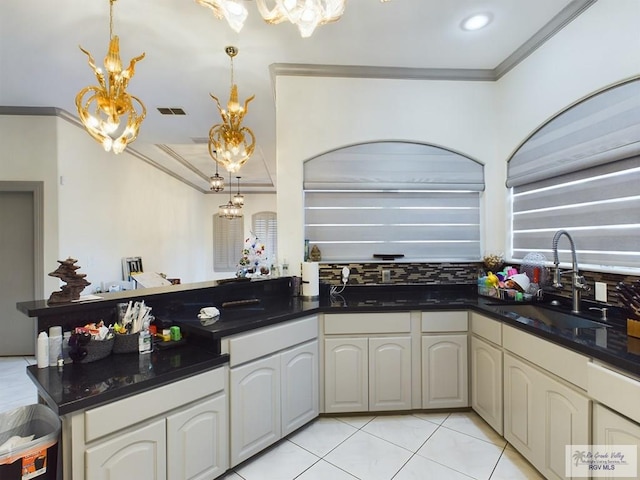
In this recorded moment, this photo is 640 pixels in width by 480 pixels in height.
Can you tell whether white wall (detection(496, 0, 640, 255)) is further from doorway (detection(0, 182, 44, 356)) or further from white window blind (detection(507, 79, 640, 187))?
doorway (detection(0, 182, 44, 356))

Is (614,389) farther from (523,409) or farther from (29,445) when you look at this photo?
(29,445)

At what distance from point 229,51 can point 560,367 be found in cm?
330

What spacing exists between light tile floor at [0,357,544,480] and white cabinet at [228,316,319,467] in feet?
0.35

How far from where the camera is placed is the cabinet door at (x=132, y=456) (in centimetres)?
131

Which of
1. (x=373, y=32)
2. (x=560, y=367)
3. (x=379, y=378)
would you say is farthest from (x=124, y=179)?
(x=560, y=367)

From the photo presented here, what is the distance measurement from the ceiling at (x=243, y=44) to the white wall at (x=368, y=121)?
0.14m

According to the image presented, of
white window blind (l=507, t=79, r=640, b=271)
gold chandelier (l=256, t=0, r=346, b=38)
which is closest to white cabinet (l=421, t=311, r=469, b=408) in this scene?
white window blind (l=507, t=79, r=640, b=271)

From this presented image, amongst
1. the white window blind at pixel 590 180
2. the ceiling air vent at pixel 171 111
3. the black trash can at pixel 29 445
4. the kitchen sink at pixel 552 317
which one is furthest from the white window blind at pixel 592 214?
the ceiling air vent at pixel 171 111

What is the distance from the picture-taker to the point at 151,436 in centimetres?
148

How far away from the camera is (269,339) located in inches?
82.2

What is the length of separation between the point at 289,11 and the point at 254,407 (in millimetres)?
2241

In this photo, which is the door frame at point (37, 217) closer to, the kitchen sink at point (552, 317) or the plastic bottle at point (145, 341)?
the plastic bottle at point (145, 341)

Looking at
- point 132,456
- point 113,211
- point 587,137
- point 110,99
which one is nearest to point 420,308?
point 587,137

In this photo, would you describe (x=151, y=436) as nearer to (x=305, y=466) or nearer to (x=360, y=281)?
(x=305, y=466)
